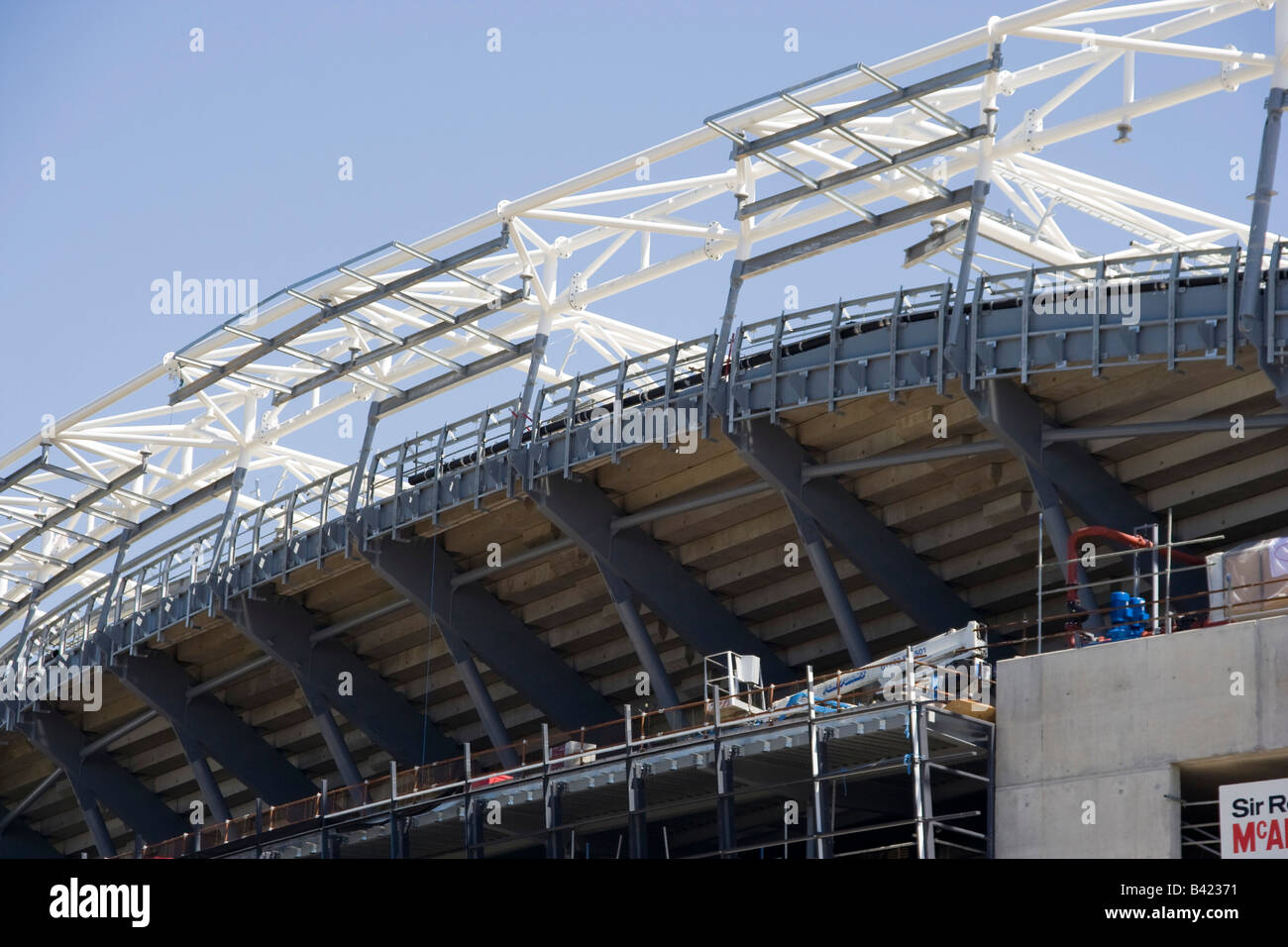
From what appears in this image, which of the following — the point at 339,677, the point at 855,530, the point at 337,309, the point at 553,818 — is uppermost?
the point at 337,309

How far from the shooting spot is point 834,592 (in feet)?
115

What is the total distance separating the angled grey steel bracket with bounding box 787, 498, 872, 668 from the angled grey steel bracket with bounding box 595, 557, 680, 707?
13.7ft

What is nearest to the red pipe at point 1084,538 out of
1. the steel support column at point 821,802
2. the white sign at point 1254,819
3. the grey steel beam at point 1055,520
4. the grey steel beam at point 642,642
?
the grey steel beam at point 1055,520

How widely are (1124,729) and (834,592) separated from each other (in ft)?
25.6

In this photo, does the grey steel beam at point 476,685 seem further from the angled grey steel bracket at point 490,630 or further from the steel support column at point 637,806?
the steel support column at point 637,806

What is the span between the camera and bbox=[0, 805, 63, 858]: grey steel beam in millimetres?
58250

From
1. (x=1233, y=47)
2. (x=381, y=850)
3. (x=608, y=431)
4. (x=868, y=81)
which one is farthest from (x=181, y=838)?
(x=1233, y=47)

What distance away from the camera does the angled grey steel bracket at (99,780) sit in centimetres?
5166

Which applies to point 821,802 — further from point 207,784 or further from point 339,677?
point 207,784

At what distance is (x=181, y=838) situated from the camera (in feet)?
136

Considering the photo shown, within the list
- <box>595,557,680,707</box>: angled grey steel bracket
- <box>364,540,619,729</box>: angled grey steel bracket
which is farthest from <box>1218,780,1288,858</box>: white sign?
<box>364,540,619,729</box>: angled grey steel bracket

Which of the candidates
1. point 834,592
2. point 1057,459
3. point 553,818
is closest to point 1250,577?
point 1057,459
